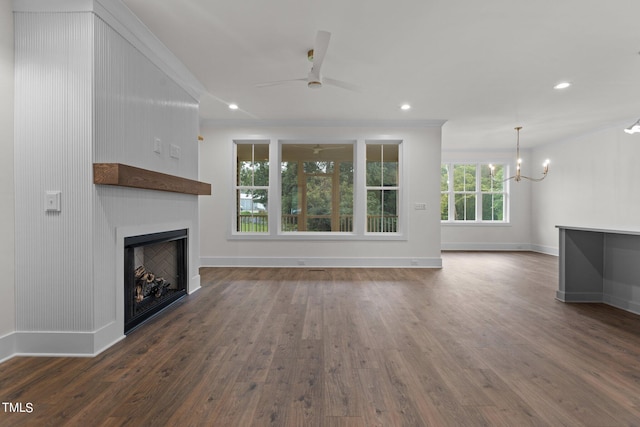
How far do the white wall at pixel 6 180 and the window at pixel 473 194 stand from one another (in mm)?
8174

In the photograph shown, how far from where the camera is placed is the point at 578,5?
7.93 feet

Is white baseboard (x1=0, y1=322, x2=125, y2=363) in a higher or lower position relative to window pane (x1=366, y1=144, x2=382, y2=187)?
lower

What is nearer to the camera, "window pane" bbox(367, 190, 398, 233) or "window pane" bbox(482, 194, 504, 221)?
"window pane" bbox(367, 190, 398, 233)

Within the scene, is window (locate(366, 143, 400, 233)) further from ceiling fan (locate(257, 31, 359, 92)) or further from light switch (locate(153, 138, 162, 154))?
light switch (locate(153, 138, 162, 154))

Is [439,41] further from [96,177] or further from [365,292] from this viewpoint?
[96,177]

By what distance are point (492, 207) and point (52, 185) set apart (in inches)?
351

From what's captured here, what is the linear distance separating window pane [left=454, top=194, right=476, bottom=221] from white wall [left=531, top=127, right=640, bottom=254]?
145 cm

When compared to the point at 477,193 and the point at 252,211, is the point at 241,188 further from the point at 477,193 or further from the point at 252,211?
the point at 477,193

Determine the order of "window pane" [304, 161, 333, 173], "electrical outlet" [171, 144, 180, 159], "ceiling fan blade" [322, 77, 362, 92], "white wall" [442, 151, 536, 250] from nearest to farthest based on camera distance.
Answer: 1. "electrical outlet" [171, 144, 180, 159]
2. "ceiling fan blade" [322, 77, 362, 92]
3. "window pane" [304, 161, 333, 173]
4. "white wall" [442, 151, 536, 250]

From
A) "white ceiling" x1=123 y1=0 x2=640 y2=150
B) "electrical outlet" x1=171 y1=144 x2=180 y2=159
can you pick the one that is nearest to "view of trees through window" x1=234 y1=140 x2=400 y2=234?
"white ceiling" x1=123 y1=0 x2=640 y2=150

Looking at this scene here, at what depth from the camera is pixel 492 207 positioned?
27.3 ft

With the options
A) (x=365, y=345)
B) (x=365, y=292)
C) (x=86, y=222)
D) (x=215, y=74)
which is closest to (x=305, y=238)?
(x=365, y=292)

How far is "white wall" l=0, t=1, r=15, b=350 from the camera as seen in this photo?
2100 mm

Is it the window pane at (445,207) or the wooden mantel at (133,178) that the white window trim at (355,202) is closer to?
the wooden mantel at (133,178)
